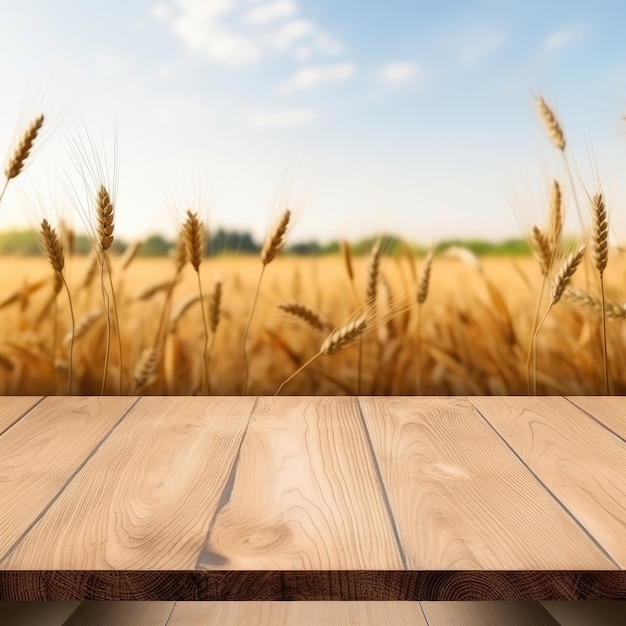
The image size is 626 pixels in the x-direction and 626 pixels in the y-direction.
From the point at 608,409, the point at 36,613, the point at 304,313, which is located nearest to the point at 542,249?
the point at 608,409

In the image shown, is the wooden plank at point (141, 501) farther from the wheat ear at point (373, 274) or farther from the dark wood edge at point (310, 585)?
the wheat ear at point (373, 274)

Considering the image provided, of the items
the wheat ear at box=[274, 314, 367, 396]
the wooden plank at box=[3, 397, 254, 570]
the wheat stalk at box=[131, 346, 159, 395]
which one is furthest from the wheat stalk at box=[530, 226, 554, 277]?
the wheat stalk at box=[131, 346, 159, 395]

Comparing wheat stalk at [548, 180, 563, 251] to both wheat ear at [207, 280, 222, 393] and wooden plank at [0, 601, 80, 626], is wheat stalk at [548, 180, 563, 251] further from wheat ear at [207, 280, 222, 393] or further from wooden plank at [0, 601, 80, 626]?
wooden plank at [0, 601, 80, 626]

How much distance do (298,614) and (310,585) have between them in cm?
70

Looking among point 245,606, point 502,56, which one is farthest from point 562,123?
point 245,606

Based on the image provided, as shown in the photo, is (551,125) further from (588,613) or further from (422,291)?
(588,613)

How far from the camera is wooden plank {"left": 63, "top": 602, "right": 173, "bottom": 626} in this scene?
130 cm

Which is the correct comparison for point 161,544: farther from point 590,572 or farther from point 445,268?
point 445,268

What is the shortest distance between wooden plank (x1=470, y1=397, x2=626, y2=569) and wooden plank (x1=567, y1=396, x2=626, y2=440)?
0.8 inches

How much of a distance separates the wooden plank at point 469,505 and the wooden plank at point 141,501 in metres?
0.20

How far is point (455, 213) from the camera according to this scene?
1.58 meters

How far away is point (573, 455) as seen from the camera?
986 mm

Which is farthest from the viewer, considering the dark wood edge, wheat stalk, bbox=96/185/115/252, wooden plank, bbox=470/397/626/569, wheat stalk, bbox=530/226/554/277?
wheat stalk, bbox=530/226/554/277

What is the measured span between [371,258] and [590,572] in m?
0.93
